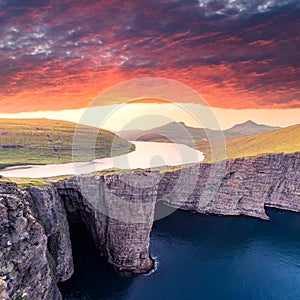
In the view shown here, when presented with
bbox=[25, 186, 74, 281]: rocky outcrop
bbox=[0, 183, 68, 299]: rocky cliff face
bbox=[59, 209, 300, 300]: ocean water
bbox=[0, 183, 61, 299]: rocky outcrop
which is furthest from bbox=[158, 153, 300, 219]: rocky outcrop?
bbox=[0, 183, 61, 299]: rocky outcrop

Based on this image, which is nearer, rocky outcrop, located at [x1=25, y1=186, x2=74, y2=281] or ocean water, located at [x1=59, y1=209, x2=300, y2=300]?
rocky outcrop, located at [x1=25, y1=186, x2=74, y2=281]

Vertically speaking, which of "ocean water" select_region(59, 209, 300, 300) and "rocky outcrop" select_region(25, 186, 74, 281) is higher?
"rocky outcrop" select_region(25, 186, 74, 281)

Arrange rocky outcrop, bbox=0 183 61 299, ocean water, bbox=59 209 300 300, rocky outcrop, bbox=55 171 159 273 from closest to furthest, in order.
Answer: rocky outcrop, bbox=0 183 61 299 → ocean water, bbox=59 209 300 300 → rocky outcrop, bbox=55 171 159 273

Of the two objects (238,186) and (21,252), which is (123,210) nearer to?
(21,252)

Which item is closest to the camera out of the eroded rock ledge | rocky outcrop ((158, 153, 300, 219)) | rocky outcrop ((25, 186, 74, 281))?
the eroded rock ledge

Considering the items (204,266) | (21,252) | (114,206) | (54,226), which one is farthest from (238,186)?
(21,252)

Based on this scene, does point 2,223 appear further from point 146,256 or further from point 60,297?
point 146,256

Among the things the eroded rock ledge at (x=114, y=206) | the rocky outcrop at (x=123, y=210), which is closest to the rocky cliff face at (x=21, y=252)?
the eroded rock ledge at (x=114, y=206)

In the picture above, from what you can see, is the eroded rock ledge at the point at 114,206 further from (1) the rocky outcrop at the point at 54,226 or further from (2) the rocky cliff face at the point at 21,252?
(1) the rocky outcrop at the point at 54,226

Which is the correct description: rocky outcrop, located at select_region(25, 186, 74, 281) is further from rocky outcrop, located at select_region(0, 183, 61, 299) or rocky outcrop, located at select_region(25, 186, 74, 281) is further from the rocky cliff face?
rocky outcrop, located at select_region(0, 183, 61, 299)
